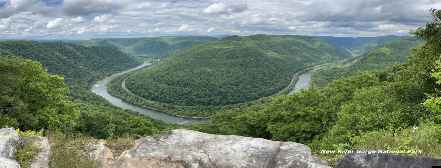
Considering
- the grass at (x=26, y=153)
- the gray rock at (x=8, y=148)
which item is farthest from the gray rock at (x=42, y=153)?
the gray rock at (x=8, y=148)

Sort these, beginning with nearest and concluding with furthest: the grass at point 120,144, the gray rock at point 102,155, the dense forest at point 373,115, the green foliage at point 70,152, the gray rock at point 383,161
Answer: the gray rock at point 383,161
the green foliage at point 70,152
the gray rock at point 102,155
the grass at point 120,144
the dense forest at point 373,115

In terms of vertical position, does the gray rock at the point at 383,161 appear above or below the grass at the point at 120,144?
above

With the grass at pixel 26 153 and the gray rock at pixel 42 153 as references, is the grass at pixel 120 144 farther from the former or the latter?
the grass at pixel 26 153

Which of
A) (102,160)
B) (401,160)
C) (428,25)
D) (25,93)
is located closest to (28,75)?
(25,93)

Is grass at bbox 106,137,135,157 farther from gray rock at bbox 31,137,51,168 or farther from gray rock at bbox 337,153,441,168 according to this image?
gray rock at bbox 337,153,441,168

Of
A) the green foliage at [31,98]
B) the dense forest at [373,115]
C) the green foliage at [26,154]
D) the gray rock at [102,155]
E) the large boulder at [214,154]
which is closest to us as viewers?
the green foliage at [26,154]

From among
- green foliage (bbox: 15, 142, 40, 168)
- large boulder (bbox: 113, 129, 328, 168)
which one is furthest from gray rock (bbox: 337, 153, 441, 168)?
green foliage (bbox: 15, 142, 40, 168)

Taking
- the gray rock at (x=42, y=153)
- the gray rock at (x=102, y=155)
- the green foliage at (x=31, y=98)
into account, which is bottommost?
the green foliage at (x=31, y=98)

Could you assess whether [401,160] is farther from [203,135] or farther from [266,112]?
[266,112]
